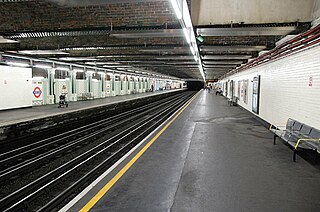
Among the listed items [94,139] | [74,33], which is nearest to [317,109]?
[74,33]

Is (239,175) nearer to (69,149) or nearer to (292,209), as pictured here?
(292,209)

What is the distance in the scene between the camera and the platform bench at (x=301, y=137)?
4.80m

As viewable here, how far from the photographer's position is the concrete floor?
10.2 ft

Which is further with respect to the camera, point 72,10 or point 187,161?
point 72,10

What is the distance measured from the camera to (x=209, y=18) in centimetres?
591

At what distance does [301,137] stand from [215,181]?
2.75m

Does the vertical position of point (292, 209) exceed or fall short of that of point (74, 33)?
it falls short

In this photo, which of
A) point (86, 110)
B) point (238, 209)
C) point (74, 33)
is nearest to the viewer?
point (238, 209)

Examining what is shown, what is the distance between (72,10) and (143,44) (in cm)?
417

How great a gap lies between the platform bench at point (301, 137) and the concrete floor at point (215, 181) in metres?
0.31

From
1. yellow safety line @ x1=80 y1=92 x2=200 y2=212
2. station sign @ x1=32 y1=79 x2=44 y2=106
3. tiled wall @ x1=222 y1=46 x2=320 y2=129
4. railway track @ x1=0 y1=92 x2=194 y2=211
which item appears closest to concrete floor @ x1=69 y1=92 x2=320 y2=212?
yellow safety line @ x1=80 y1=92 x2=200 y2=212

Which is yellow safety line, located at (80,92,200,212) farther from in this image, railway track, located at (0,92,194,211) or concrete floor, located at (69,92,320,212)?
railway track, located at (0,92,194,211)

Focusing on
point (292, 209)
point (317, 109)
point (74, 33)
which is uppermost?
point (74, 33)

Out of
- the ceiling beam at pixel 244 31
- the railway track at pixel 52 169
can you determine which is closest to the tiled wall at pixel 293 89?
the ceiling beam at pixel 244 31
